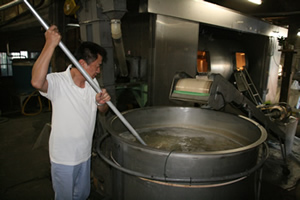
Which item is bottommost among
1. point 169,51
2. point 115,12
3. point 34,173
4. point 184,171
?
point 34,173

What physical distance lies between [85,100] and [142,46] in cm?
276

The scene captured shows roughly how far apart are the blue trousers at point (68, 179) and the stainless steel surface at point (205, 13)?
2725mm

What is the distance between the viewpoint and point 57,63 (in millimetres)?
4320

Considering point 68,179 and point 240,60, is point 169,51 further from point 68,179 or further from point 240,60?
point 240,60

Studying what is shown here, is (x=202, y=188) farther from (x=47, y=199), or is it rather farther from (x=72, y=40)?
(x=72, y=40)

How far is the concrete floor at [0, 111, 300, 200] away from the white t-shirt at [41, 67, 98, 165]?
1.09m

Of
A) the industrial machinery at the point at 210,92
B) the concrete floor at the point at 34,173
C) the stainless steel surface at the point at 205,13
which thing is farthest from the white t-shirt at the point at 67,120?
the stainless steel surface at the point at 205,13

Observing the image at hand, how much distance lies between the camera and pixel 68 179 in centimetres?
178

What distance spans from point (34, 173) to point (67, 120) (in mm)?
2179

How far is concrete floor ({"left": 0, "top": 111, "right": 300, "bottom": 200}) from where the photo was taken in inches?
112

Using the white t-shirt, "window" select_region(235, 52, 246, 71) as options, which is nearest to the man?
the white t-shirt

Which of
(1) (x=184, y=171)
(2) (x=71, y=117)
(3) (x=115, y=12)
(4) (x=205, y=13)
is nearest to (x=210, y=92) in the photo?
(1) (x=184, y=171)

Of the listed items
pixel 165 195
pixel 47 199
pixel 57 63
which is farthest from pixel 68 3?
pixel 165 195

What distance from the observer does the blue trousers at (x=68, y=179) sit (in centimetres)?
176
